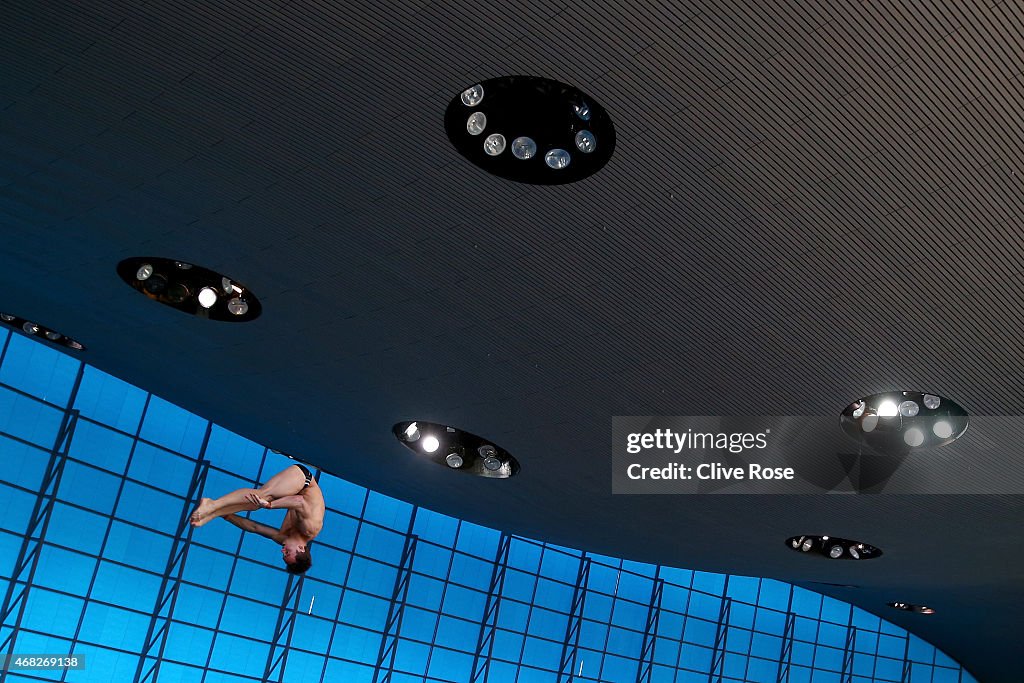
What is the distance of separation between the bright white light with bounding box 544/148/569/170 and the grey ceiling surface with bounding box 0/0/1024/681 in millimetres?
427

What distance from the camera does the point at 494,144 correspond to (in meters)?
10.6

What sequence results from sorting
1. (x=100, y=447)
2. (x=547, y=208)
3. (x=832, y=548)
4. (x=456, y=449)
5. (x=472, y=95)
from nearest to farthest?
(x=472, y=95)
(x=547, y=208)
(x=456, y=449)
(x=832, y=548)
(x=100, y=447)

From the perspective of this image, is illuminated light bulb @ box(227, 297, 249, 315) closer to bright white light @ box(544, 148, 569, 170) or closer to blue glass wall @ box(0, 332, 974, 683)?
bright white light @ box(544, 148, 569, 170)

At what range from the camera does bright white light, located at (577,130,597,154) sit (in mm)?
10102

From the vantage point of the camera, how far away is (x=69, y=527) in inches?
961

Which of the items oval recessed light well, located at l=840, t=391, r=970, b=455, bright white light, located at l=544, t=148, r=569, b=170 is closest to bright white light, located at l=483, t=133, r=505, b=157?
bright white light, located at l=544, t=148, r=569, b=170

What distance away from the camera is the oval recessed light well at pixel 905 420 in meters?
15.1

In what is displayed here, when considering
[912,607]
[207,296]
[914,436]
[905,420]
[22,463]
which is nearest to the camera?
[905,420]

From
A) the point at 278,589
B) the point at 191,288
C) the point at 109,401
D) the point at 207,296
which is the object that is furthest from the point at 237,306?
the point at 278,589

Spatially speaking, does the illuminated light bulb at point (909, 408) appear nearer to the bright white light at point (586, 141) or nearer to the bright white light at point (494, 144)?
the bright white light at point (586, 141)

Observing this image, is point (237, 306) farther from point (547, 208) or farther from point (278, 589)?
point (278, 589)

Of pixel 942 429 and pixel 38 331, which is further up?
pixel 942 429

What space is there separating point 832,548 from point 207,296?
17.1m

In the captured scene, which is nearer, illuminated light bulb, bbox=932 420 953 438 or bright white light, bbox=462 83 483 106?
bright white light, bbox=462 83 483 106
